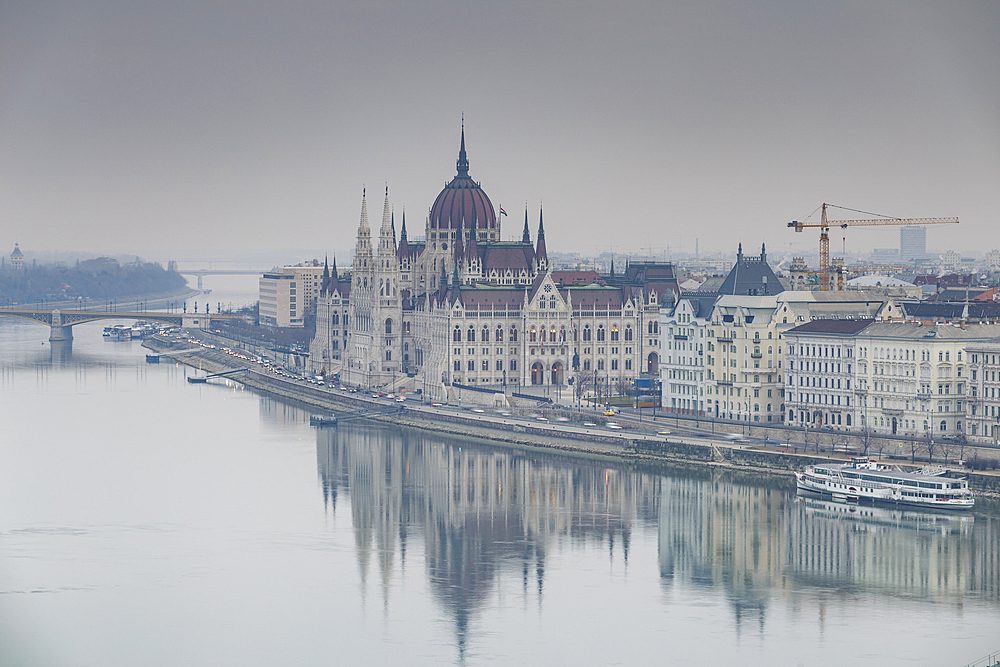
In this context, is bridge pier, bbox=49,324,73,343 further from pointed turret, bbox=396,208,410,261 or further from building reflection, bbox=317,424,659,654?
building reflection, bbox=317,424,659,654

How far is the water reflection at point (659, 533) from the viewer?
57.4 m

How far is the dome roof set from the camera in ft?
377

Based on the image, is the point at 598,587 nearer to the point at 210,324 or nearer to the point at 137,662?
the point at 137,662

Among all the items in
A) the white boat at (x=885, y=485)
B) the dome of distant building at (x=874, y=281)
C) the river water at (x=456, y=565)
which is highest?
the dome of distant building at (x=874, y=281)

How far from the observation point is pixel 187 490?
74.6 meters

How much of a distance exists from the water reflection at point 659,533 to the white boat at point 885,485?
88 centimetres

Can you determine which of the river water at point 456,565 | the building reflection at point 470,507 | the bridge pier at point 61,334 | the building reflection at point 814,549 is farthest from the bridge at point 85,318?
the building reflection at point 814,549

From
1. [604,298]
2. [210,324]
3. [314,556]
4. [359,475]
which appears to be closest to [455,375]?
[604,298]

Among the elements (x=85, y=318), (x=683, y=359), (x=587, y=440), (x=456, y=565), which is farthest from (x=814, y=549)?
(x=85, y=318)

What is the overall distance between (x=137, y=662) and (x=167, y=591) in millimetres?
6857

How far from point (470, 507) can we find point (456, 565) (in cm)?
995

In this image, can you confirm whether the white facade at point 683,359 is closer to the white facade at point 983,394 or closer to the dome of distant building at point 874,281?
the white facade at point 983,394

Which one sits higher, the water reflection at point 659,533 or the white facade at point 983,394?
the white facade at point 983,394

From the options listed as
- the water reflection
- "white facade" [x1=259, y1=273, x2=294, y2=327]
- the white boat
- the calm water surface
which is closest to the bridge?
"white facade" [x1=259, y1=273, x2=294, y2=327]
